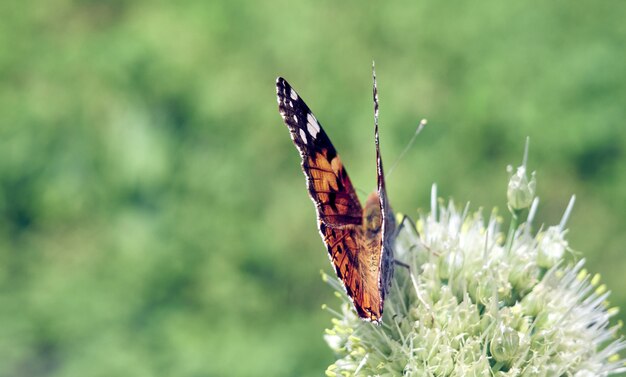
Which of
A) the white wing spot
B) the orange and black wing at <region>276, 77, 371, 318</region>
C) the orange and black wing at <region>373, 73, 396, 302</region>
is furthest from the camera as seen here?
the white wing spot

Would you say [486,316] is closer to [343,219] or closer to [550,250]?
[550,250]

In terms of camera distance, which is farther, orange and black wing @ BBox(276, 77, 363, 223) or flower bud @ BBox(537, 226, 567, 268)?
flower bud @ BBox(537, 226, 567, 268)

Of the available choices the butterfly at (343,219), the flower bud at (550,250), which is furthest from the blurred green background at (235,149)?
the flower bud at (550,250)

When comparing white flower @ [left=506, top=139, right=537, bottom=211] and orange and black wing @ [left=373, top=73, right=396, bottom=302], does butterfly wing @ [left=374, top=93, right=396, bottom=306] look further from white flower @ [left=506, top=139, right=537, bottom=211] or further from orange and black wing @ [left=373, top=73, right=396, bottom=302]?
white flower @ [left=506, top=139, right=537, bottom=211]

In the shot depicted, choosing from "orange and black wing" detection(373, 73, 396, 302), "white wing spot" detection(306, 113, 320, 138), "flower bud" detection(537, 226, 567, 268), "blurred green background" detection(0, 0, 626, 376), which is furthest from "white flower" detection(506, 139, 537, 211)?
"blurred green background" detection(0, 0, 626, 376)

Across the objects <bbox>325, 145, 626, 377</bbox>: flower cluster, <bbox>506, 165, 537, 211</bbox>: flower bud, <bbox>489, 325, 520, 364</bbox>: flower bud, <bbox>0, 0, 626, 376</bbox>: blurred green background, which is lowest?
<bbox>489, 325, 520, 364</bbox>: flower bud

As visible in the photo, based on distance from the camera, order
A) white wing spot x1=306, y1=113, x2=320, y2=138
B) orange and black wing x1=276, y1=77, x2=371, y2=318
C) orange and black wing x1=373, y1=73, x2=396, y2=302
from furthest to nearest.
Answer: white wing spot x1=306, y1=113, x2=320, y2=138 < orange and black wing x1=276, y1=77, x2=371, y2=318 < orange and black wing x1=373, y1=73, x2=396, y2=302

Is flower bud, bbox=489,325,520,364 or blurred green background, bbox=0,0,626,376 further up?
blurred green background, bbox=0,0,626,376
